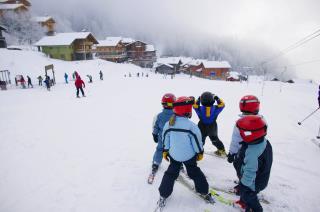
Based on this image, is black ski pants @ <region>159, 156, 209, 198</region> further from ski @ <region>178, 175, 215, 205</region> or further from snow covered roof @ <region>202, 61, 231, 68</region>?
snow covered roof @ <region>202, 61, 231, 68</region>

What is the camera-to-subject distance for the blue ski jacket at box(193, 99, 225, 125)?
463cm

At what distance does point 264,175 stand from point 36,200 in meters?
4.34

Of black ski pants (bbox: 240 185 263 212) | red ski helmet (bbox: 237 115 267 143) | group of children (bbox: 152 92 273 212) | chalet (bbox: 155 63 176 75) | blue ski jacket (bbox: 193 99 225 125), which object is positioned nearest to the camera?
red ski helmet (bbox: 237 115 267 143)

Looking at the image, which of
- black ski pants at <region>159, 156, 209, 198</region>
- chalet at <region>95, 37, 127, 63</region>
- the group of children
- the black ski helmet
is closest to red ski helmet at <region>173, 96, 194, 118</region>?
the group of children

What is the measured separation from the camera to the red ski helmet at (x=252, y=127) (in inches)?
103

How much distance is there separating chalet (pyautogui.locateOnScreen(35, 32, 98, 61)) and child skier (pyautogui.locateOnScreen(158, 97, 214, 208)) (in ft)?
178

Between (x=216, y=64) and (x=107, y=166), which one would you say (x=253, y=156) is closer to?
(x=107, y=166)

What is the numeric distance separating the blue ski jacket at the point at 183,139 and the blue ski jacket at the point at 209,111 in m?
1.41

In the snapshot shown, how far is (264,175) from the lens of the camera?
2902mm

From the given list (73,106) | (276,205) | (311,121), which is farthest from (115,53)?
(276,205)

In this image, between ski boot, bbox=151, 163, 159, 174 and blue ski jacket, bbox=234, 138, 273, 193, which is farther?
ski boot, bbox=151, 163, 159, 174

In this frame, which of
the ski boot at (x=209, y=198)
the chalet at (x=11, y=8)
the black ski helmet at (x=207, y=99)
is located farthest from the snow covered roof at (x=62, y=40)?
the ski boot at (x=209, y=198)

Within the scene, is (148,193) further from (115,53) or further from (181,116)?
(115,53)

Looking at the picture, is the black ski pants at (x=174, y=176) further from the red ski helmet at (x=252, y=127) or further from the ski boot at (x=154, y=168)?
the red ski helmet at (x=252, y=127)
